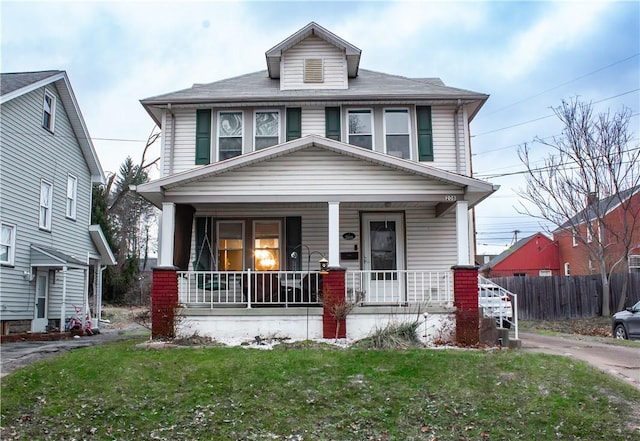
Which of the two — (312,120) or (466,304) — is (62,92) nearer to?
(312,120)

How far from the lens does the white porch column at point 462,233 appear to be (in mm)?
11326

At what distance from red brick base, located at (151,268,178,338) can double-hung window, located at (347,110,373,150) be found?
5606mm

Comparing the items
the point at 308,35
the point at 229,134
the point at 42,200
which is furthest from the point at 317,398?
the point at 42,200

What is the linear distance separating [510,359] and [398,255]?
5.14 meters

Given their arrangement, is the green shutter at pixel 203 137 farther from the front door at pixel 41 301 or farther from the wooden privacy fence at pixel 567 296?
the wooden privacy fence at pixel 567 296

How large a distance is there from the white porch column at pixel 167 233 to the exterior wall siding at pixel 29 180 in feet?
22.1

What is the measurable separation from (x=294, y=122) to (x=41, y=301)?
390 inches

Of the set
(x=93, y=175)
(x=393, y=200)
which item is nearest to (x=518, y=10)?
(x=393, y=200)

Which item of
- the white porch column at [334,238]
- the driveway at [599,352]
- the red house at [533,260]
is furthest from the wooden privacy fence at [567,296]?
the red house at [533,260]

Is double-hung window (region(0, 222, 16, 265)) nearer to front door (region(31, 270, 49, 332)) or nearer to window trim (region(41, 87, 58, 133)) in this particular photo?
front door (region(31, 270, 49, 332))

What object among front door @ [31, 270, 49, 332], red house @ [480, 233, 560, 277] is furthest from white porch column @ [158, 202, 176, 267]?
red house @ [480, 233, 560, 277]

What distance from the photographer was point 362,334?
36.4ft

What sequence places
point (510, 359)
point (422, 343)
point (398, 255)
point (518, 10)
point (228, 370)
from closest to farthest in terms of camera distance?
point (228, 370) < point (510, 359) < point (422, 343) < point (518, 10) < point (398, 255)

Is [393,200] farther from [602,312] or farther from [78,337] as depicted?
[602,312]
